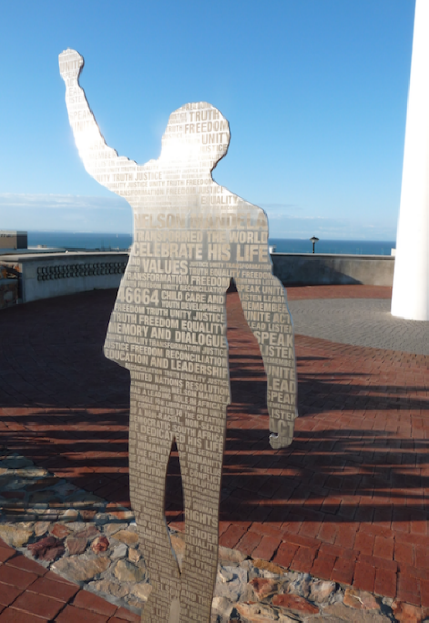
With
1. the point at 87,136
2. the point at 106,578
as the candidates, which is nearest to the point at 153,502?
the point at 106,578

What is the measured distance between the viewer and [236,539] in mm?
3609

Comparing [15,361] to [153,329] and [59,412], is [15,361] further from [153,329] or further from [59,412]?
[153,329]

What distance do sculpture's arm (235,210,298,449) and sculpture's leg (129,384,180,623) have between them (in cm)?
67

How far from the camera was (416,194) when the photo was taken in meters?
11.3

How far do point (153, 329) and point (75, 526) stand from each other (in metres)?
2.07

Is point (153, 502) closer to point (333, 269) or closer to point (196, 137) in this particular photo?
point (196, 137)

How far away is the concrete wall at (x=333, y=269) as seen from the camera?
20.2 metres

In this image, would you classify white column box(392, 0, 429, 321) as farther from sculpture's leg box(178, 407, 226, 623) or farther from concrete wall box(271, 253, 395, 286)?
sculpture's leg box(178, 407, 226, 623)

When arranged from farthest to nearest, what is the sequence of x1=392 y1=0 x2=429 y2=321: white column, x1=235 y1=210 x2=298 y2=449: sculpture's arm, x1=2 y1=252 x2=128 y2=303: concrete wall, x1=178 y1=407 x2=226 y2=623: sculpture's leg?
x1=2 y1=252 x2=128 y2=303: concrete wall < x1=392 y1=0 x2=429 y2=321: white column < x1=178 y1=407 x2=226 y2=623: sculpture's leg < x1=235 y1=210 x2=298 y2=449: sculpture's arm

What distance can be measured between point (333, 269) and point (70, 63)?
62.5 feet

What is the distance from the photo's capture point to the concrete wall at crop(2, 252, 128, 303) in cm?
1362

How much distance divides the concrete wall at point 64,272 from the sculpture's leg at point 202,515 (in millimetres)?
11921

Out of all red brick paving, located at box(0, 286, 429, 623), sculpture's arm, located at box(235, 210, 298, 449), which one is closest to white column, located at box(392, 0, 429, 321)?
red brick paving, located at box(0, 286, 429, 623)

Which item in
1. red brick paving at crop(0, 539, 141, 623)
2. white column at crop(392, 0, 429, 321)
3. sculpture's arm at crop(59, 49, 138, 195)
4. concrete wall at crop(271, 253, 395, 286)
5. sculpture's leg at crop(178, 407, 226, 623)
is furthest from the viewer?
concrete wall at crop(271, 253, 395, 286)
